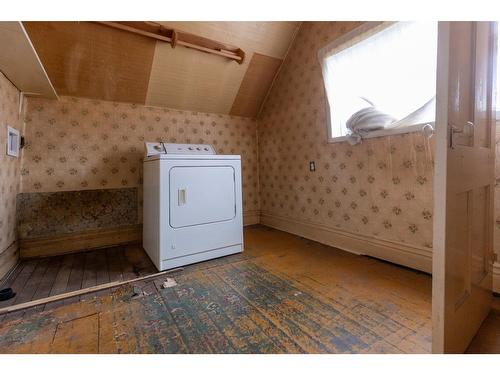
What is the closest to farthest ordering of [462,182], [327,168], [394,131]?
[462,182] → [394,131] → [327,168]

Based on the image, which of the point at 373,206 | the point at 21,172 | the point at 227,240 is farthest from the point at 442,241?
the point at 21,172

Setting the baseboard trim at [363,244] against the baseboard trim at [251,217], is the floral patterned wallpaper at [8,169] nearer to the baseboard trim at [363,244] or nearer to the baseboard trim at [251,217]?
the baseboard trim at [251,217]

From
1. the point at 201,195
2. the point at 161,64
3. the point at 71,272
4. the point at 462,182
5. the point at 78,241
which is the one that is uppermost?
the point at 161,64

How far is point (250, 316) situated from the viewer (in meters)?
1.23

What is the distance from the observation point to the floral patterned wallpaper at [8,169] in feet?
5.83

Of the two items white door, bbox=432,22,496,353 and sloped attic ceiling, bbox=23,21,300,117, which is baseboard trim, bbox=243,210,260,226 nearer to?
sloped attic ceiling, bbox=23,21,300,117

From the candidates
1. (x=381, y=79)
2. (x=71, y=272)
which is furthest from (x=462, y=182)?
(x=71, y=272)

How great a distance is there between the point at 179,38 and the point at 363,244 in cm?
257

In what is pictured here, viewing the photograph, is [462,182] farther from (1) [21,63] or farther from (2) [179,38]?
(1) [21,63]

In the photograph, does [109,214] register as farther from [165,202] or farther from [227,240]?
[227,240]

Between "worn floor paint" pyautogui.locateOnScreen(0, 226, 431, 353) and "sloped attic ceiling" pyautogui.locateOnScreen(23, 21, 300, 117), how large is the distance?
199 cm

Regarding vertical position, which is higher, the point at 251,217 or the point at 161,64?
the point at 161,64

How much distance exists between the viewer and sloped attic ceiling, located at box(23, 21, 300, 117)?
2.01 meters

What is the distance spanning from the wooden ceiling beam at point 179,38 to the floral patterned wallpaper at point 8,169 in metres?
0.94
